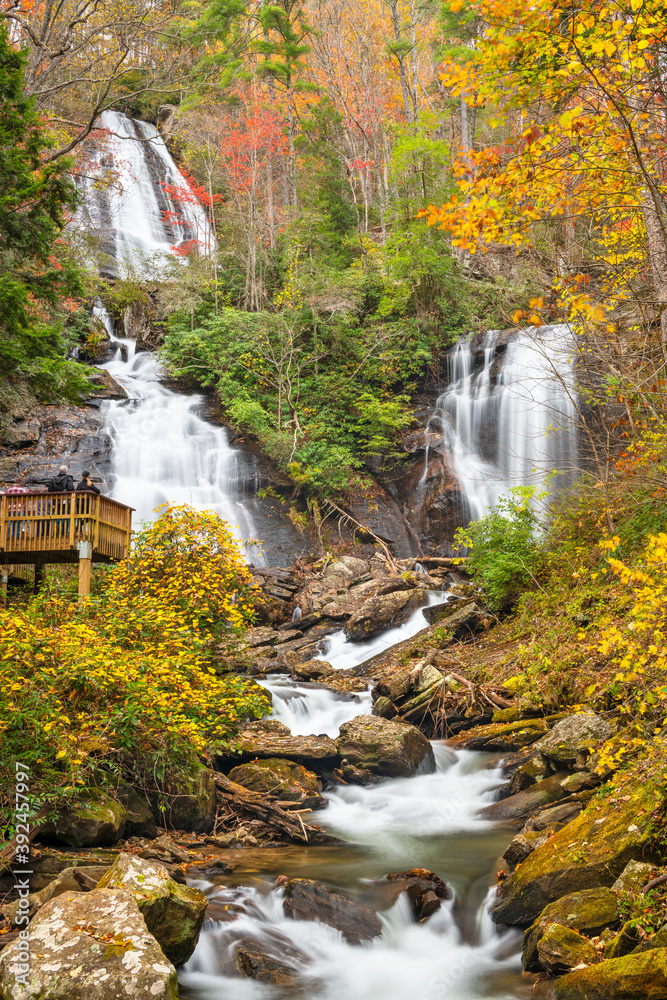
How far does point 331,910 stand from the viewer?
5.80 metres

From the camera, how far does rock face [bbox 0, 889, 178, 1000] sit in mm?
3539

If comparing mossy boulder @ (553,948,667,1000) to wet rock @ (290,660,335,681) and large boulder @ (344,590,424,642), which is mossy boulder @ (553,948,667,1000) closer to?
wet rock @ (290,660,335,681)

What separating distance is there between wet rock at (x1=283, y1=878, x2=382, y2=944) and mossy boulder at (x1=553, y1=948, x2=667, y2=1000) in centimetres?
194

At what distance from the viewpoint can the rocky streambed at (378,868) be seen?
162 inches

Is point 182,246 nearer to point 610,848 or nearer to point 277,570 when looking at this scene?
point 277,570

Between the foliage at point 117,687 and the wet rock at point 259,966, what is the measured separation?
72.1 inches

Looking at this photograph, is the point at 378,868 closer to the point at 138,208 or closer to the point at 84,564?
the point at 84,564

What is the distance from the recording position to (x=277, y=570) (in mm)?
18719

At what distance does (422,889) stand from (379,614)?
876 centimetres

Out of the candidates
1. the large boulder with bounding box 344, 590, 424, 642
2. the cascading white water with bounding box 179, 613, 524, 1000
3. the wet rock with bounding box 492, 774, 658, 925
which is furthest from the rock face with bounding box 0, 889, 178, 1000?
the large boulder with bounding box 344, 590, 424, 642

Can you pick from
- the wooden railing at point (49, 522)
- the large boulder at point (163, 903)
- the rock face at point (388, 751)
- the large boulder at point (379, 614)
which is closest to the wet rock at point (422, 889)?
the large boulder at point (163, 903)

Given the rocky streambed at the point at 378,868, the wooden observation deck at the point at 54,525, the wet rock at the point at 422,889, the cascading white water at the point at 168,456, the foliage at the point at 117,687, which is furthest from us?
the cascading white water at the point at 168,456

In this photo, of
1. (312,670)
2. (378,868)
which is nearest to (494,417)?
(312,670)

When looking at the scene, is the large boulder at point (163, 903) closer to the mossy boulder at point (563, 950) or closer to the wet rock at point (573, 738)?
the mossy boulder at point (563, 950)
